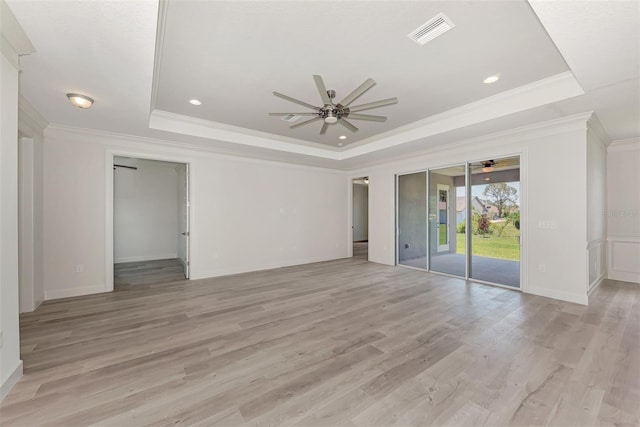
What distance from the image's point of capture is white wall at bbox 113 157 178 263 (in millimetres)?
7246

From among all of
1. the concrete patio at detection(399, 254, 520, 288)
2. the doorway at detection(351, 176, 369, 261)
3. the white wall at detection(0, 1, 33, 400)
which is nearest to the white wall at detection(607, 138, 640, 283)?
the concrete patio at detection(399, 254, 520, 288)

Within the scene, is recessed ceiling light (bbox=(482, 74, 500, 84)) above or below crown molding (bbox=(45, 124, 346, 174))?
above

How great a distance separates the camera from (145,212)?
24.9 feet

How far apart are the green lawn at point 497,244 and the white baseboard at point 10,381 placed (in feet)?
20.2

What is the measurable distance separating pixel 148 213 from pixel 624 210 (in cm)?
1120

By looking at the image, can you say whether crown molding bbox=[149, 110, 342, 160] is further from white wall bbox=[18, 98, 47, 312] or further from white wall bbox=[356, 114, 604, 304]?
white wall bbox=[356, 114, 604, 304]

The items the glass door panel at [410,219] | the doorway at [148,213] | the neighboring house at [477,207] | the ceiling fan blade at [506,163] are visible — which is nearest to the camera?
the ceiling fan blade at [506,163]

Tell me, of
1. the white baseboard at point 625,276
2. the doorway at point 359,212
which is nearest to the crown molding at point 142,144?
the doorway at point 359,212

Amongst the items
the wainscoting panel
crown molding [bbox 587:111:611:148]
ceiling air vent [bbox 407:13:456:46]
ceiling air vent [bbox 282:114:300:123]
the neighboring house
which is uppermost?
ceiling air vent [bbox 407:13:456:46]

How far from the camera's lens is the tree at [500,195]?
4.69m

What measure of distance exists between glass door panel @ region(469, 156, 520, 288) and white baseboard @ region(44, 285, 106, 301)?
6.70 m

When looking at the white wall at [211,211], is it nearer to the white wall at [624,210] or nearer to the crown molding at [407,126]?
the crown molding at [407,126]

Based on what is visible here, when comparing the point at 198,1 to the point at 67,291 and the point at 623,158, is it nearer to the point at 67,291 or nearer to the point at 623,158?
the point at 67,291

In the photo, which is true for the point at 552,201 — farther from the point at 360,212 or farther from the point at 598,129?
the point at 360,212
